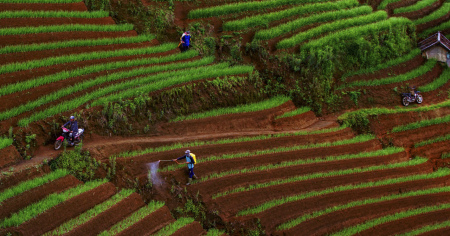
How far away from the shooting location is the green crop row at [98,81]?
52.9 ft

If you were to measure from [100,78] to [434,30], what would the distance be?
71.6 feet

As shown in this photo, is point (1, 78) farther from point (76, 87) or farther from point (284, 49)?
point (284, 49)

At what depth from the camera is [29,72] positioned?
58.8 feet

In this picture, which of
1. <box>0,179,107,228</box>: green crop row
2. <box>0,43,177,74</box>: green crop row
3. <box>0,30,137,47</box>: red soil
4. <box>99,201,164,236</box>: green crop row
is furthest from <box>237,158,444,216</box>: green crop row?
<box>0,30,137,47</box>: red soil

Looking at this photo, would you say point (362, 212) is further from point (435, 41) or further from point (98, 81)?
point (435, 41)

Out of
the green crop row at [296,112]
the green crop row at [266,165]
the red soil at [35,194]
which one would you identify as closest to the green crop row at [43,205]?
the red soil at [35,194]

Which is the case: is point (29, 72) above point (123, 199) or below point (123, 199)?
above

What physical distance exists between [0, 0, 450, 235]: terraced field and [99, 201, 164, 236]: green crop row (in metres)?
0.04

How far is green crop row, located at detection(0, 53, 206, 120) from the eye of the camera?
52.9ft

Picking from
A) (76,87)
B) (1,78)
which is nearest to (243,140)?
(76,87)

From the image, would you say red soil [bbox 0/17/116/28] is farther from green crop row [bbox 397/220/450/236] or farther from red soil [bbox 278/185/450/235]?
green crop row [bbox 397/220/450/236]

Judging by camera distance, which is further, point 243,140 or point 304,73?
point 304,73

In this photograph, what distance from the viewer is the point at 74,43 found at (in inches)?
802

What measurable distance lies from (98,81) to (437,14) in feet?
77.6
